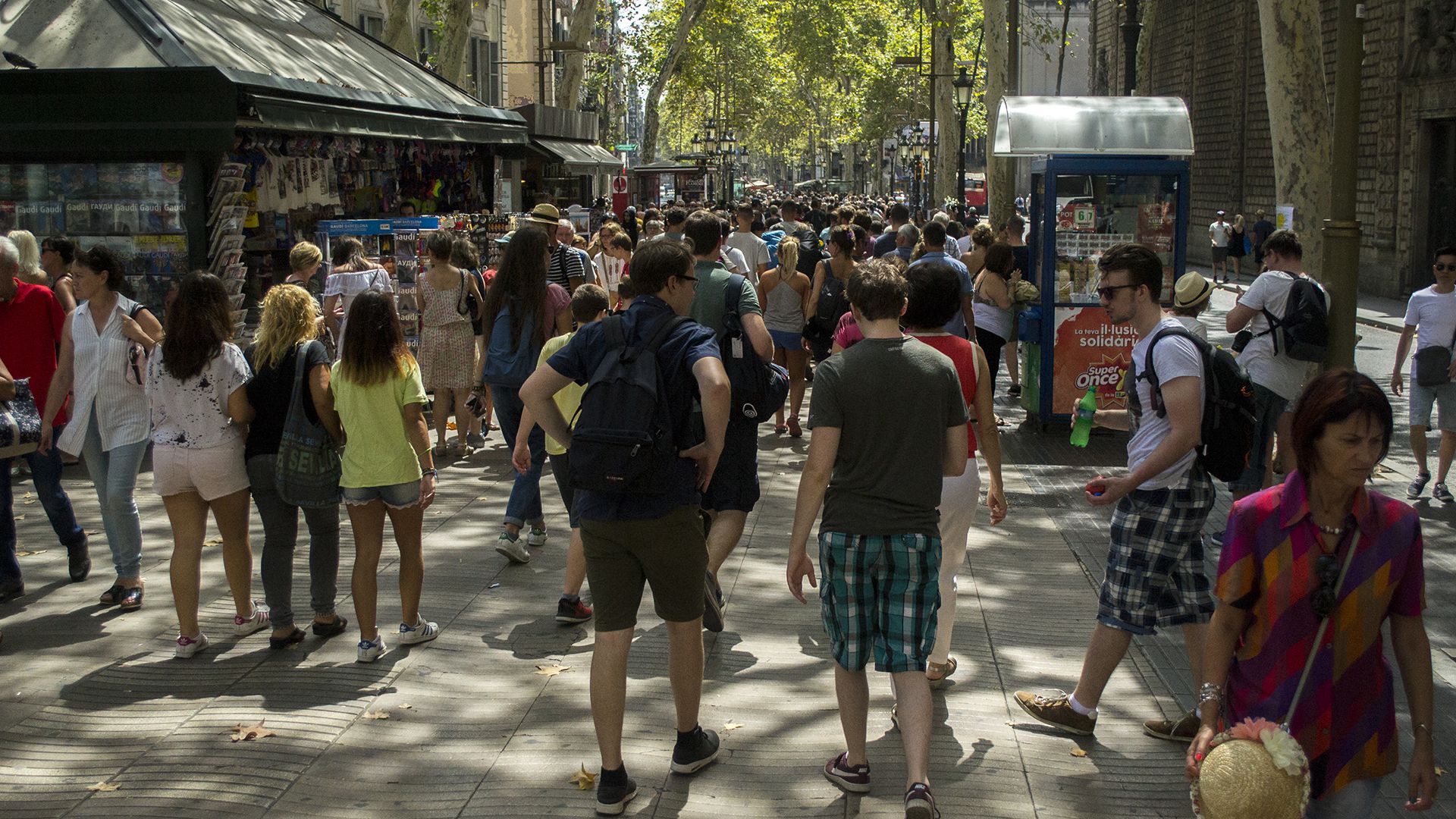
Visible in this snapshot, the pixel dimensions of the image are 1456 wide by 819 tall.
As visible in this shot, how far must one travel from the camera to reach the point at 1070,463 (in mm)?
10570

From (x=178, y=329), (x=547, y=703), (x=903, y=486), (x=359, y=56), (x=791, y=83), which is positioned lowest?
(x=547, y=703)

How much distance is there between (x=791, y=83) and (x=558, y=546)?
81.2 metres

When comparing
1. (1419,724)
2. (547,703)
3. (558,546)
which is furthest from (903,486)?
(558,546)

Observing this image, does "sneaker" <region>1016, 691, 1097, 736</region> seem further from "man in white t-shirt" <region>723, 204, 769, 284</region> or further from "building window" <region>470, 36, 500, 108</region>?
"building window" <region>470, 36, 500, 108</region>

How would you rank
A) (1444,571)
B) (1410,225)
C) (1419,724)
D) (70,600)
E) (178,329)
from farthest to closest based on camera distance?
(1410,225)
(1444,571)
(70,600)
(178,329)
(1419,724)

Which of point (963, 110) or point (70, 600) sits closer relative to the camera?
point (70, 600)

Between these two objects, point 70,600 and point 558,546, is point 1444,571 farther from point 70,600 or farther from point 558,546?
point 70,600

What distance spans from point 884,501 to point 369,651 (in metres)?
2.63

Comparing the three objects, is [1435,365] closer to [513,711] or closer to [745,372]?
[745,372]

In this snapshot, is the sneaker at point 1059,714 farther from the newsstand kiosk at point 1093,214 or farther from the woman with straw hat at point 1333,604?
the newsstand kiosk at point 1093,214

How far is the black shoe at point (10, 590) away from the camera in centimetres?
670

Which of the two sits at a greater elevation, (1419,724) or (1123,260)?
(1123,260)

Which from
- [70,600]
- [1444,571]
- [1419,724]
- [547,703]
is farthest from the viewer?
[1444,571]

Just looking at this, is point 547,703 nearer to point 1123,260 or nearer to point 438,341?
point 1123,260
